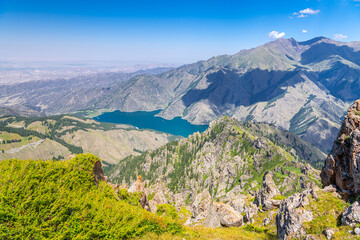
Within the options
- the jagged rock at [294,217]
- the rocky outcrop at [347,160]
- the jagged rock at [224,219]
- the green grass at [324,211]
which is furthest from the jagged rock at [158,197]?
the green grass at [324,211]

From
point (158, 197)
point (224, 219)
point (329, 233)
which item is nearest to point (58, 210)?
point (329, 233)

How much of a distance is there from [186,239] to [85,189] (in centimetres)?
1534

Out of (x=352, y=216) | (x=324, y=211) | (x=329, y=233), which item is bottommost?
(x=329, y=233)

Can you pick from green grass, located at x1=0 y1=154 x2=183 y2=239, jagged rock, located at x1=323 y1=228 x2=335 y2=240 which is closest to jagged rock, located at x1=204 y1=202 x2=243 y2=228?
green grass, located at x1=0 y1=154 x2=183 y2=239

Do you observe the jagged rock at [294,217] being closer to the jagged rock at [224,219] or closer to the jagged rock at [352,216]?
the jagged rock at [352,216]

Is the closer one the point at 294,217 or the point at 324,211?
the point at 324,211

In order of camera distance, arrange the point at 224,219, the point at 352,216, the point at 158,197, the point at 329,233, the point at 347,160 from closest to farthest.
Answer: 1. the point at 352,216
2. the point at 329,233
3. the point at 347,160
4. the point at 224,219
5. the point at 158,197

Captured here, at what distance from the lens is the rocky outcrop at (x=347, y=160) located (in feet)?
85.9

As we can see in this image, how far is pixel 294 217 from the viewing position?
82.5 ft

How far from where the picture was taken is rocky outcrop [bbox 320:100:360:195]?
85.9 feet

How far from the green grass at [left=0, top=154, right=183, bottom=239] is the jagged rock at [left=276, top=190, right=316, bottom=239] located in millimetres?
14782

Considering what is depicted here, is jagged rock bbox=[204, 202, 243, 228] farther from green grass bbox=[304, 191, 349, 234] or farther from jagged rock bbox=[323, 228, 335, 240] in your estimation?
jagged rock bbox=[323, 228, 335, 240]

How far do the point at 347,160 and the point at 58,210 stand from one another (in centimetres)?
4217

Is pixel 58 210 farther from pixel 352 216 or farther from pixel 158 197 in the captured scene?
pixel 158 197
